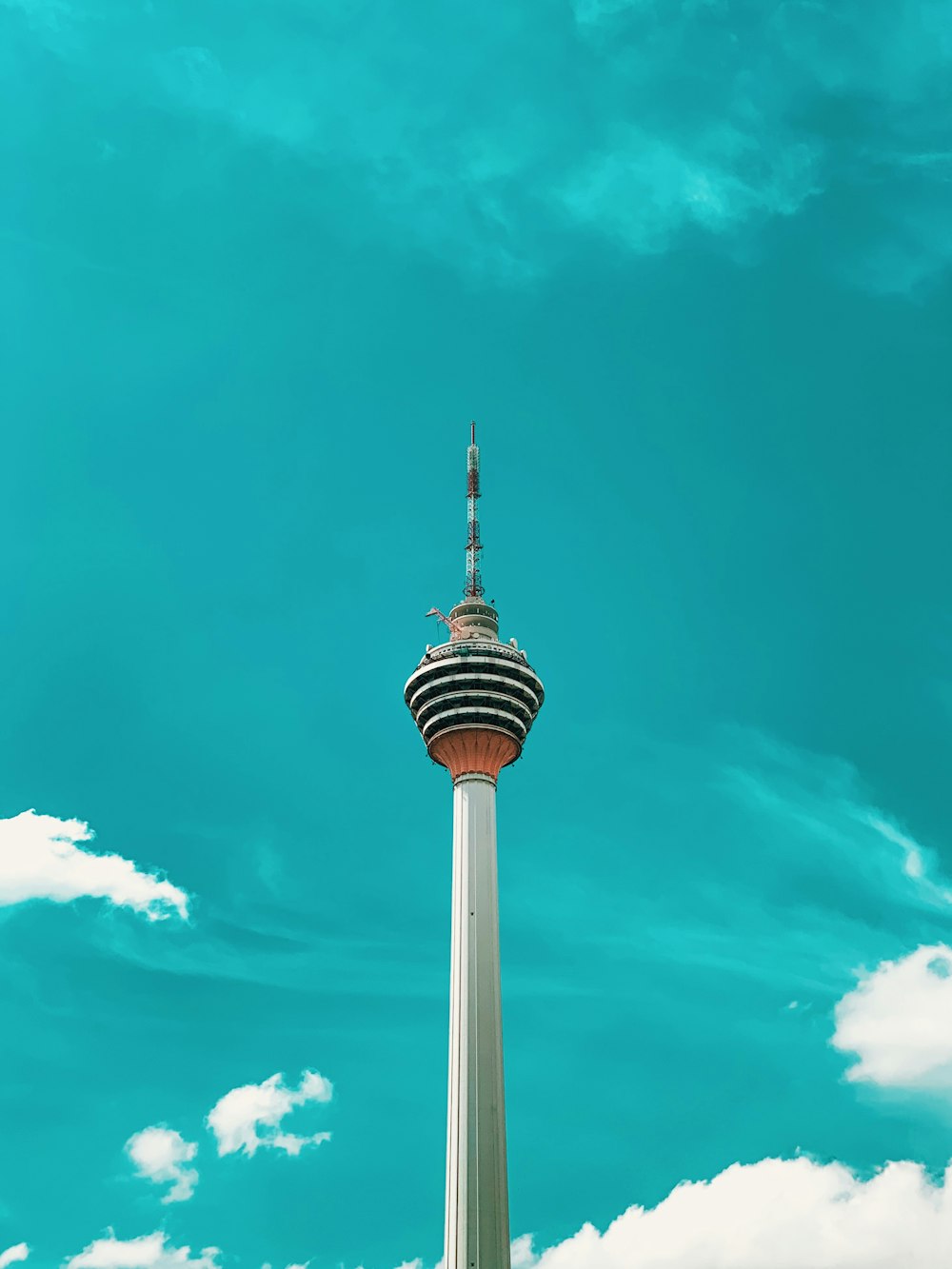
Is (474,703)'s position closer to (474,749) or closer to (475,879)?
(474,749)

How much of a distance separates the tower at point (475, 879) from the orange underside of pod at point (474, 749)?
0.29ft

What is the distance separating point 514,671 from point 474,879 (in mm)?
20756

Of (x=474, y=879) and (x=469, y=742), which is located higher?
(x=469, y=742)

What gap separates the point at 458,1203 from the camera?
92.9 m

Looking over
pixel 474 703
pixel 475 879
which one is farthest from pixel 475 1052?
pixel 474 703

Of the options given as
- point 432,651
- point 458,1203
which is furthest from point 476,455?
point 458,1203

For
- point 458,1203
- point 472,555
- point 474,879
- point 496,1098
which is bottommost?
point 458,1203

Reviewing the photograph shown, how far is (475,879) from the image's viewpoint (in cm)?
10750

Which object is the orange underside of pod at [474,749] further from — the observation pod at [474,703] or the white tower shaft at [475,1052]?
the white tower shaft at [475,1052]

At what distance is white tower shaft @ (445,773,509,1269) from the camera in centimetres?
9206

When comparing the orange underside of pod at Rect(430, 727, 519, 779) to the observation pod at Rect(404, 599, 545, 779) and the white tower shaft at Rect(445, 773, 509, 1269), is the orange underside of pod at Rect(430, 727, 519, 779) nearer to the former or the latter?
the observation pod at Rect(404, 599, 545, 779)

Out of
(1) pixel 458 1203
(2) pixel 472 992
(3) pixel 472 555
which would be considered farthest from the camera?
(3) pixel 472 555

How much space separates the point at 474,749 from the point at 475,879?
12733 mm

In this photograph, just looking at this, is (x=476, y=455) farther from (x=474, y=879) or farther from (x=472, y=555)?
(x=474, y=879)
